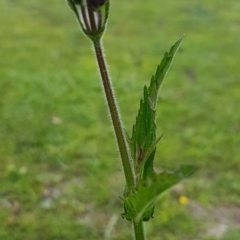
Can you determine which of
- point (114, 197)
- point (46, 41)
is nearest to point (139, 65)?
point (46, 41)

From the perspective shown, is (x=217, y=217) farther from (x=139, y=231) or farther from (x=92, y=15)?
(x=92, y=15)

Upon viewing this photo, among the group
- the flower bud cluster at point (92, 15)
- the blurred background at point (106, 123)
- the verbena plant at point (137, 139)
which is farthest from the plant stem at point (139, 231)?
the blurred background at point (106, 123)

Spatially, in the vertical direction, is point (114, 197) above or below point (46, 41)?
below

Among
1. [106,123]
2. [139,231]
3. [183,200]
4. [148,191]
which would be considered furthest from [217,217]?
[148,191]

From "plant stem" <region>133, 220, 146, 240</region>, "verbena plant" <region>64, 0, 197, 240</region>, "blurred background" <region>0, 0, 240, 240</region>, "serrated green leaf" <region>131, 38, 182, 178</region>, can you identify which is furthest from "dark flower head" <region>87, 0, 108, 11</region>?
"blurred background" <region>0, 0, 240, 240</region>

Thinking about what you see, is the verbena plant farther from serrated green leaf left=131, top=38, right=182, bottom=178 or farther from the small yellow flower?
the small yellow flower

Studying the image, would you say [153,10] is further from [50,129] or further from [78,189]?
[78,189]
